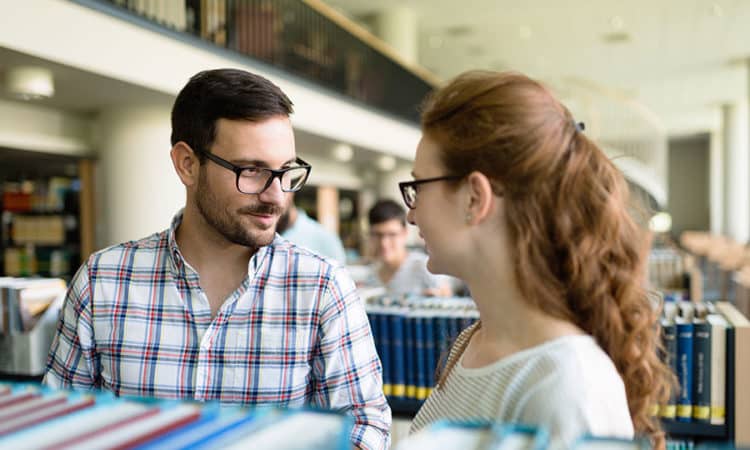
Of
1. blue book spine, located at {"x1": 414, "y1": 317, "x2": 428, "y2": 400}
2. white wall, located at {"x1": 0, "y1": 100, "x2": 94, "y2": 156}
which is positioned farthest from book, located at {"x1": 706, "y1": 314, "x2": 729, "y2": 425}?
white wall, located at {"x1": 0, "y1": 100, "x2": 94, "y2": 156}

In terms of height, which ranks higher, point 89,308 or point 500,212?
point 500,212

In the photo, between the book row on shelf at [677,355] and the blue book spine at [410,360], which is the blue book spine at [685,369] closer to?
the book row on shelf at [677,355]

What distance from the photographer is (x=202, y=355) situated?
127cm

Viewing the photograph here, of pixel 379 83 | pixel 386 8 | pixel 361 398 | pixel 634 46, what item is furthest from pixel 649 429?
pixel 634 46

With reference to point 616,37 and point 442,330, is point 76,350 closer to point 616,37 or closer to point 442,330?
point 442,330

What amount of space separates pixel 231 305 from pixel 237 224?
17 centimetres

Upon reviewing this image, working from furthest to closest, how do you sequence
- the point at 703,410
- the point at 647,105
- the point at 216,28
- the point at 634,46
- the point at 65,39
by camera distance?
the point at 647,105, the point at 634,46, the point at 216,28, the point at 65,39, the point at 703,410

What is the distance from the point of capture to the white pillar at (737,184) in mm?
16156

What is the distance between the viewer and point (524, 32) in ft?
38.4

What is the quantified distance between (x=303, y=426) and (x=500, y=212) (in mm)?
531

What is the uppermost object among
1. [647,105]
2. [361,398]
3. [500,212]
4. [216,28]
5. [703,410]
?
[647,105]

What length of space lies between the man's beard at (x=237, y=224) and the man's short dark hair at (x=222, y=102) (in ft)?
0.37

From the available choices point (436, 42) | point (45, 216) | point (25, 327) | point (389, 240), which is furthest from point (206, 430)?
point (436, 42)

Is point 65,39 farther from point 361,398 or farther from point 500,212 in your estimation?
point 500,212
